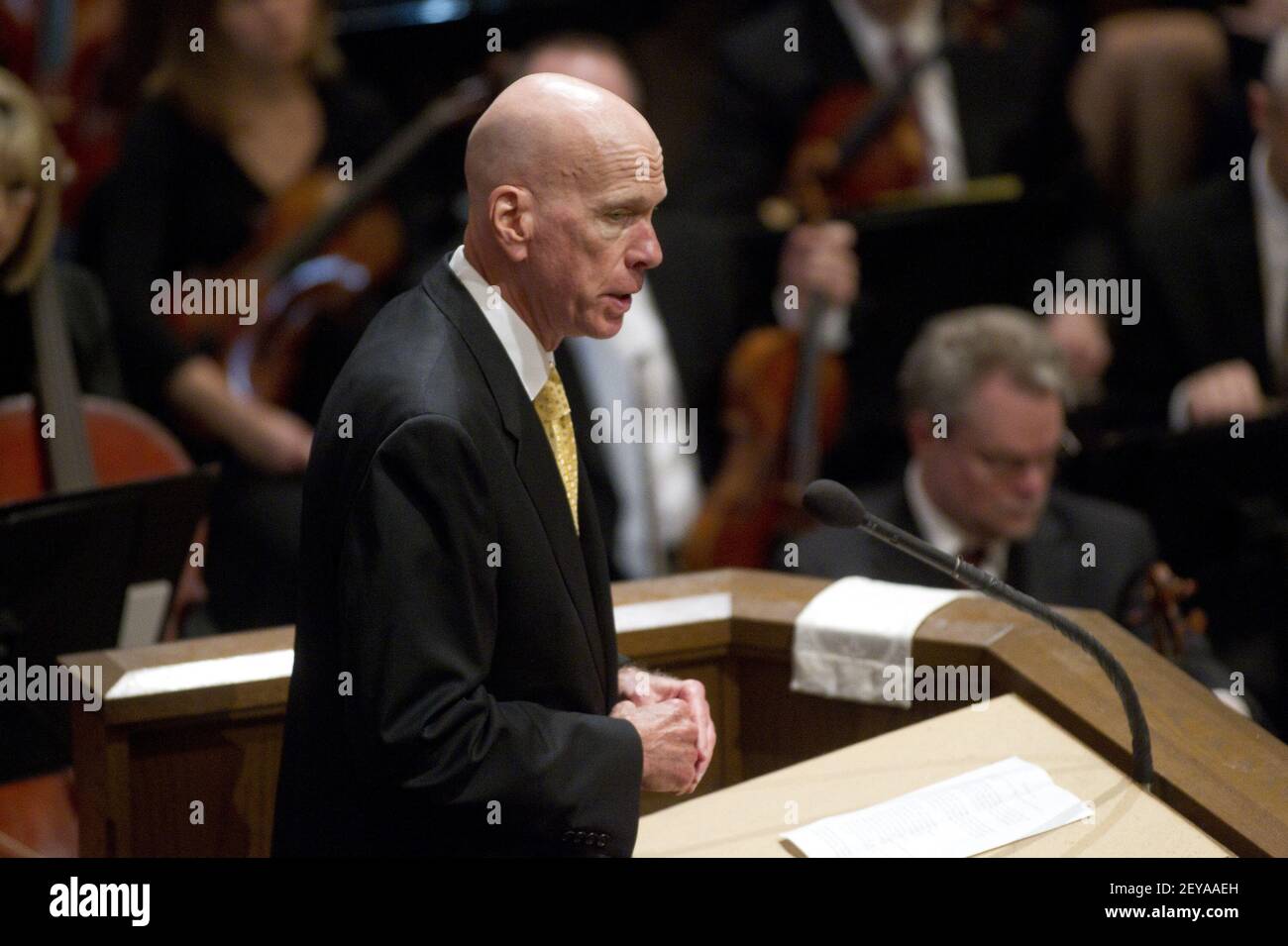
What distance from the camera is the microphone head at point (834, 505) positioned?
188cm

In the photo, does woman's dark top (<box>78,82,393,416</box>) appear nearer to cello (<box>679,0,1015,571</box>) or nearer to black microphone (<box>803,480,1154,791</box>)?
cello (<box>679,0,1015,571</box>)

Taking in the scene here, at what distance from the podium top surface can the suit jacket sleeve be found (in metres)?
0.29

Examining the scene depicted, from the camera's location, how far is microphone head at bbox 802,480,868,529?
1.88 meters

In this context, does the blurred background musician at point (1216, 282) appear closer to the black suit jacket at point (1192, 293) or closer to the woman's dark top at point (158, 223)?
the black suit jacket at point (1192, 293)

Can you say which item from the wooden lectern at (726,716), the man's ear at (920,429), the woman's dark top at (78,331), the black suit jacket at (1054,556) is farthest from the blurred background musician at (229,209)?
the wooden lectern at (726,716)

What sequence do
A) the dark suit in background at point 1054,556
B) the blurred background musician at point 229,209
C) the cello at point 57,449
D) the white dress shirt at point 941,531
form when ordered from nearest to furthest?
the cello at point 57,449
the dark suit in background at point 1054,556
the white dress shirt at point 941,531
the blurred background musician at point 229,209

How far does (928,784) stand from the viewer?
1.99m

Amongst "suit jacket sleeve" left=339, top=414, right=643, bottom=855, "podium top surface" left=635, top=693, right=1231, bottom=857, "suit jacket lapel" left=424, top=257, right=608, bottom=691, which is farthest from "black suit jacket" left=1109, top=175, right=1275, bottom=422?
"suit jacket sleeve" left=339, top=414, right=643, bottom=855

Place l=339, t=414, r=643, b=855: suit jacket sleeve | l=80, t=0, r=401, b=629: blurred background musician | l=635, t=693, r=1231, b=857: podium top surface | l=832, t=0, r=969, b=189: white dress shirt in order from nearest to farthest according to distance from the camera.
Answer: l=339, t=414, r=643, b=855: suit jacket sleeve → l=635, t=693, r=1231, b=857: podium top surface → l=80, t=0, r=401, b=629: blurred background musician → l=832, t=0, r=969, b=189: white dress shirt

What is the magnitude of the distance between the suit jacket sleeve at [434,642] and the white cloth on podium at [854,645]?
634 mm

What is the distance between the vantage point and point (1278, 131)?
12.2 feet
